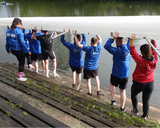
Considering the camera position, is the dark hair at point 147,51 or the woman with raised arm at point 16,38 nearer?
the dark hair at point 147,51

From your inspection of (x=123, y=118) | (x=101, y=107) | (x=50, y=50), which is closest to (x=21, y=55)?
(x=50, y=50)

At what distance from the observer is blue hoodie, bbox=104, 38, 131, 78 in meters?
3.13

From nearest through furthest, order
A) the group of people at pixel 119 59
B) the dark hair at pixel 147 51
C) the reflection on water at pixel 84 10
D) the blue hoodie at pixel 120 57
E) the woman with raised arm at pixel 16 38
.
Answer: the dark hair at pixel 147 51 < the group of people at pixel 119 59 < the blue hoodie at pixel 120 57 < the woman with raised arm at pixel 16 38 < the reflection on water at pixel 84 10

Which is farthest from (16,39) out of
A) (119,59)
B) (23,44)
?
(119,59)

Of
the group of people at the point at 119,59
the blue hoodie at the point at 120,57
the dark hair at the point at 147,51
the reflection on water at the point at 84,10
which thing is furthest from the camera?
the reflection on water at the point at 84,10

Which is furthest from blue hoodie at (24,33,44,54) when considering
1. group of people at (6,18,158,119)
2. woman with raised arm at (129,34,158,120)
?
woman with raised arm at (129,34,158,120)

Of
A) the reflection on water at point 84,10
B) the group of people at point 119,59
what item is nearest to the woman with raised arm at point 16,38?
the group of people at point 119,59

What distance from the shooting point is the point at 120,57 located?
3209 millimetres

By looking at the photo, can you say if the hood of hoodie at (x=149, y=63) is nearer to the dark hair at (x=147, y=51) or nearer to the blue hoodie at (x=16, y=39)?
the dark hair at (x=147, y=51)

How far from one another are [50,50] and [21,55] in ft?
3.27

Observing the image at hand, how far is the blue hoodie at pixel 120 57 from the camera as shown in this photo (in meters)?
3.13

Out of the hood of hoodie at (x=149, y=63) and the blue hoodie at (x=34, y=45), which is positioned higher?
the blue hoodie at (x=34, y=45)

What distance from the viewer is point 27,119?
2504 mm

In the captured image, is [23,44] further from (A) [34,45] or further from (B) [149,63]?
(B) [149,63]
